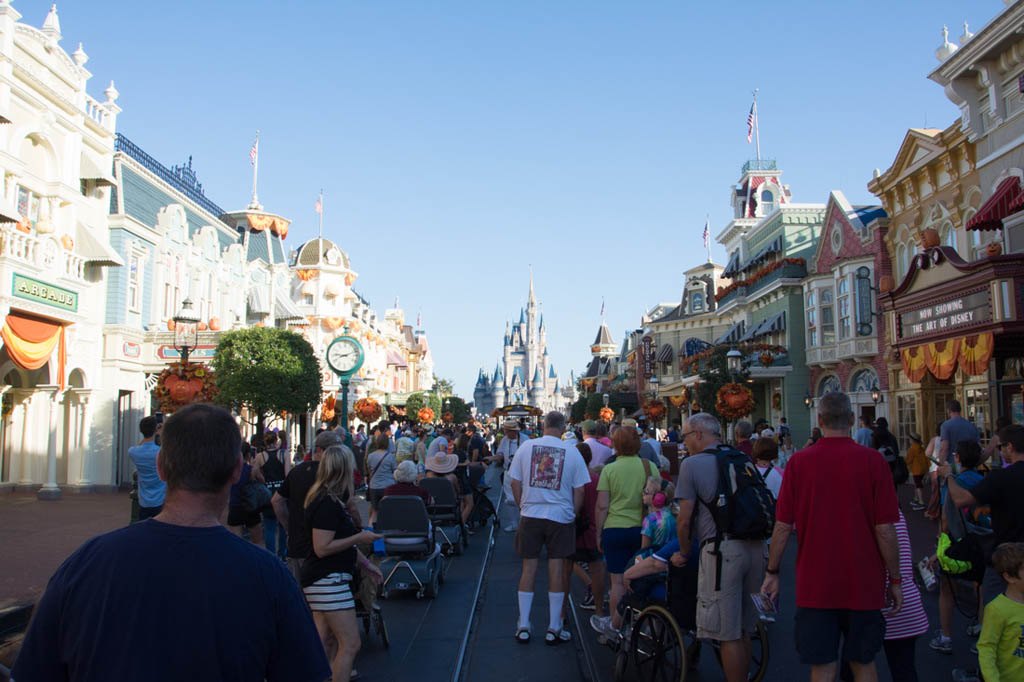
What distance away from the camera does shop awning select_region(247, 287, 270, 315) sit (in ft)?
111

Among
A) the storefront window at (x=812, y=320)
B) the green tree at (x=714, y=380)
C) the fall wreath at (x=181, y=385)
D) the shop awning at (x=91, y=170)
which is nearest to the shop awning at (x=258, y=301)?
the shop awning at (x=91, y=170)

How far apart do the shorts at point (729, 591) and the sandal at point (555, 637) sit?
2.03 metres

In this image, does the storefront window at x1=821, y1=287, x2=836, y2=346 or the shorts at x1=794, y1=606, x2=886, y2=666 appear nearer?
the shorts at x1=794, y1=606, x2=886, y2=666

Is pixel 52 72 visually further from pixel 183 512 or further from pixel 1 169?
pixel 183 512

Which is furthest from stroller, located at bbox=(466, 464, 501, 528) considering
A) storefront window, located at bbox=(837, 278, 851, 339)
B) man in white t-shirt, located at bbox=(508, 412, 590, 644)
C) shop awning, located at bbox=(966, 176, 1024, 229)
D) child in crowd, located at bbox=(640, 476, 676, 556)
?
storefront window, located at bbox=(837, 278, 851, 339)

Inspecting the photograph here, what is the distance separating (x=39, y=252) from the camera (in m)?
18.0

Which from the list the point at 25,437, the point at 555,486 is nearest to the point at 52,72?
the point at 25,437

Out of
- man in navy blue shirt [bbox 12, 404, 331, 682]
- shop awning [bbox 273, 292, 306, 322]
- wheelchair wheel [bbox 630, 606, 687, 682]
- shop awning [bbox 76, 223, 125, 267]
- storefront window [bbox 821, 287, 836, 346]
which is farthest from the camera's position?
shop awning [bbox 273, 292, 306, 322]

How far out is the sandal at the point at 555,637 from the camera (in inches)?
272

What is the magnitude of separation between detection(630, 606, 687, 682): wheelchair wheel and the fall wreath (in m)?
9.06

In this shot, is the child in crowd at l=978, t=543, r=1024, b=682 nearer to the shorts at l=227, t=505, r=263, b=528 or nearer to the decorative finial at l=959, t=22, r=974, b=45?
the shorts at l=227, t=505, r=263, b=528

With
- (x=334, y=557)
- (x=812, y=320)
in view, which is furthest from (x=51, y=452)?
(x=812, y=320)

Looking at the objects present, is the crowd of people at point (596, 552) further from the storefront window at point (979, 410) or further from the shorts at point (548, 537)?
the storefront window at point (979, 410)

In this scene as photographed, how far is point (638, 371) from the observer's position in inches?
2286
